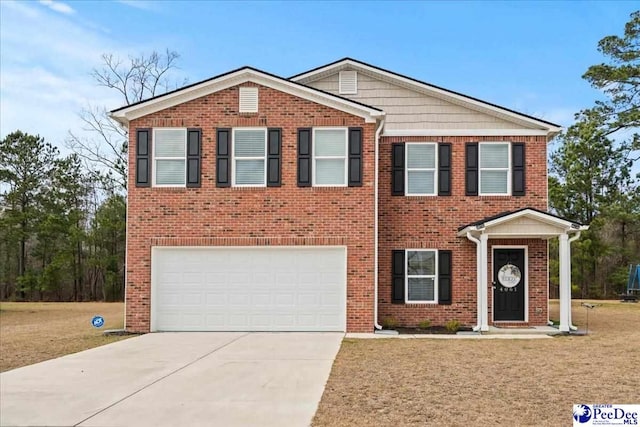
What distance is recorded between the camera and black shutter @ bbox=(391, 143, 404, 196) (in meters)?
17.0

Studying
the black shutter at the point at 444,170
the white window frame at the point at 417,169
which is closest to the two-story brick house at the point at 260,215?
the black shutter at the point at 444,170

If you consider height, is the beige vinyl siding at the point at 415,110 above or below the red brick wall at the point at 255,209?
above

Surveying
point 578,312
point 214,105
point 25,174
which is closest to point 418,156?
point 214,105

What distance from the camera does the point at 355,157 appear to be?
15.5 metres

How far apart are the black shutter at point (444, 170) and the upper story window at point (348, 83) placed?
3114 mm

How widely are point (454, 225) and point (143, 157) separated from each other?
8.22m

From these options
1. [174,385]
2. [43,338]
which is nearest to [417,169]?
[174,385]

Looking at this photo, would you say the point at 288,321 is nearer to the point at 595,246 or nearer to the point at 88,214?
the point at 595,246

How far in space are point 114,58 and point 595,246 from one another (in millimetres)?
27500

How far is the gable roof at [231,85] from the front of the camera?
15.5 meters

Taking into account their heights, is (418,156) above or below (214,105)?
below

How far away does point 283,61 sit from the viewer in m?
28.7

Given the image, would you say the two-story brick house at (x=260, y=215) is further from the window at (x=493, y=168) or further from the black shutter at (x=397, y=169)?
the black shutter at (x=397, y=169)

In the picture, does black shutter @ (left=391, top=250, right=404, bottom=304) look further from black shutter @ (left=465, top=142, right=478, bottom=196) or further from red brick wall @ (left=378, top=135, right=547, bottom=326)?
black shutter @ (left=465, top=142, right=478, bottom=196)
